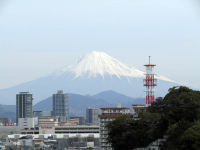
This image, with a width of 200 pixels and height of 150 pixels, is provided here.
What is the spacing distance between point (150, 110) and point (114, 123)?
3.88m

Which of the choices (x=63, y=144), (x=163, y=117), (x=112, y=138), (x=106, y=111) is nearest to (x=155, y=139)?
(x=163, y=117)

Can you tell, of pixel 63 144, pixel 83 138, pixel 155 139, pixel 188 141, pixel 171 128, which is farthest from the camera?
pixel 83 138

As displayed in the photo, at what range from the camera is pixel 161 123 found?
71.9 m

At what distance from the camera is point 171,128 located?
64.6m

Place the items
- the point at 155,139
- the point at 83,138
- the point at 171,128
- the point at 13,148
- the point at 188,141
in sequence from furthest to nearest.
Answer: the point at 83,138 → the point at 13,148 → the point at 155,139 → the point at 171,128 → the point at 188,141

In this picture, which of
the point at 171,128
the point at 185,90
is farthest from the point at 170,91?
the point at 171,128

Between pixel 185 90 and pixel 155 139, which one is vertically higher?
pixel 185 90

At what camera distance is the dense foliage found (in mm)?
65762

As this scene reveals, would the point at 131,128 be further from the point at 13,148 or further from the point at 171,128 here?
the point at 13,148

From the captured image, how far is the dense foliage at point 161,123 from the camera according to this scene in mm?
65762

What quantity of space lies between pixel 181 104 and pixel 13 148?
3237 inches

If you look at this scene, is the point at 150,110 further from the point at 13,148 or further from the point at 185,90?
→ the point at 13,148

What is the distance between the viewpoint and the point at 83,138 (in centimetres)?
18675

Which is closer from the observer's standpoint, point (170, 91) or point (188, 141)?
point (188, 141)
